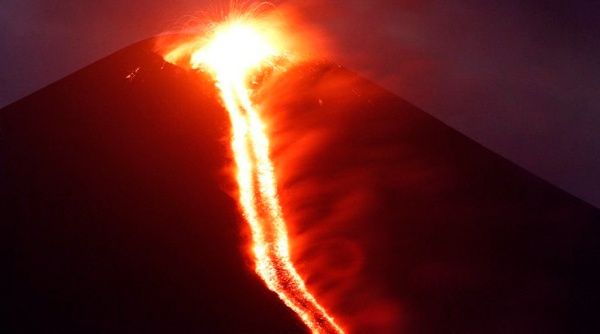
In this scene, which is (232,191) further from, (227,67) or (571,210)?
(571,210)

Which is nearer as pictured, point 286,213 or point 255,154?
point 286,213

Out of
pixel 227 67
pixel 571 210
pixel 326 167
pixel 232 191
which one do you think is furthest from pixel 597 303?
pixel 227 67

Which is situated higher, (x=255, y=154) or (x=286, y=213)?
(x=255, y=154)

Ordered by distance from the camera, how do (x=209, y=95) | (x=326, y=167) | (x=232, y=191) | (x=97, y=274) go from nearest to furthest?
(x=97, y=274) < (x=232, y=191) < (x=326, y=167) < (x=209, y=95)
